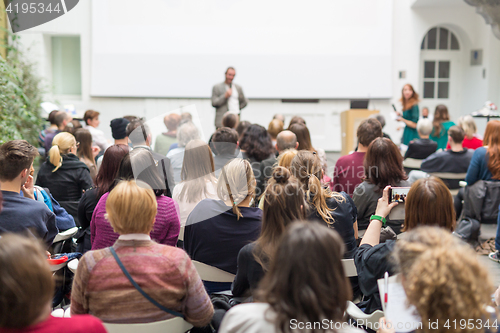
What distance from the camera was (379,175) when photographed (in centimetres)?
269

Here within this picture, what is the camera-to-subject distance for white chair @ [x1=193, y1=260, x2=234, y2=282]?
2.16 meters

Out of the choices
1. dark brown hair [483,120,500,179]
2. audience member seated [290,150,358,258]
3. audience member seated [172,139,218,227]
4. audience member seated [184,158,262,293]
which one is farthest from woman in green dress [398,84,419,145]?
audience member seated [184,158,262,293]

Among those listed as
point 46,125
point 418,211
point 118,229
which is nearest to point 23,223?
point 118,229

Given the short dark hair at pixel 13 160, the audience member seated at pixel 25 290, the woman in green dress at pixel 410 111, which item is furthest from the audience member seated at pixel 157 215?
the woman in green dress at pixel 410 111

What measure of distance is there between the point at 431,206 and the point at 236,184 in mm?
936

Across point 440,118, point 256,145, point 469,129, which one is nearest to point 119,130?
point 256,145

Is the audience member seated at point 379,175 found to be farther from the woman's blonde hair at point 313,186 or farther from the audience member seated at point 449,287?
the audience member seated at point 449,287

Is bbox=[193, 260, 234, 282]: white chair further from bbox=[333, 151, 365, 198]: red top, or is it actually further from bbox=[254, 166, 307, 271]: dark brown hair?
bbox=[333, 151, 365, 198]: red top

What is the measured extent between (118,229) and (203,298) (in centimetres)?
40

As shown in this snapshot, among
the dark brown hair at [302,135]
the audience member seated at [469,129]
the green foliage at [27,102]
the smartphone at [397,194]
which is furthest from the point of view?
the green foliage at [27,102]

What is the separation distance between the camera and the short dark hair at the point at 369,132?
3.43 metres

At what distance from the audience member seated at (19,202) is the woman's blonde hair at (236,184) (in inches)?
35.9

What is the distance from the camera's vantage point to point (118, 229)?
158cm

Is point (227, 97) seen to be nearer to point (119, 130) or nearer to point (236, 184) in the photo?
point (119, 130)
